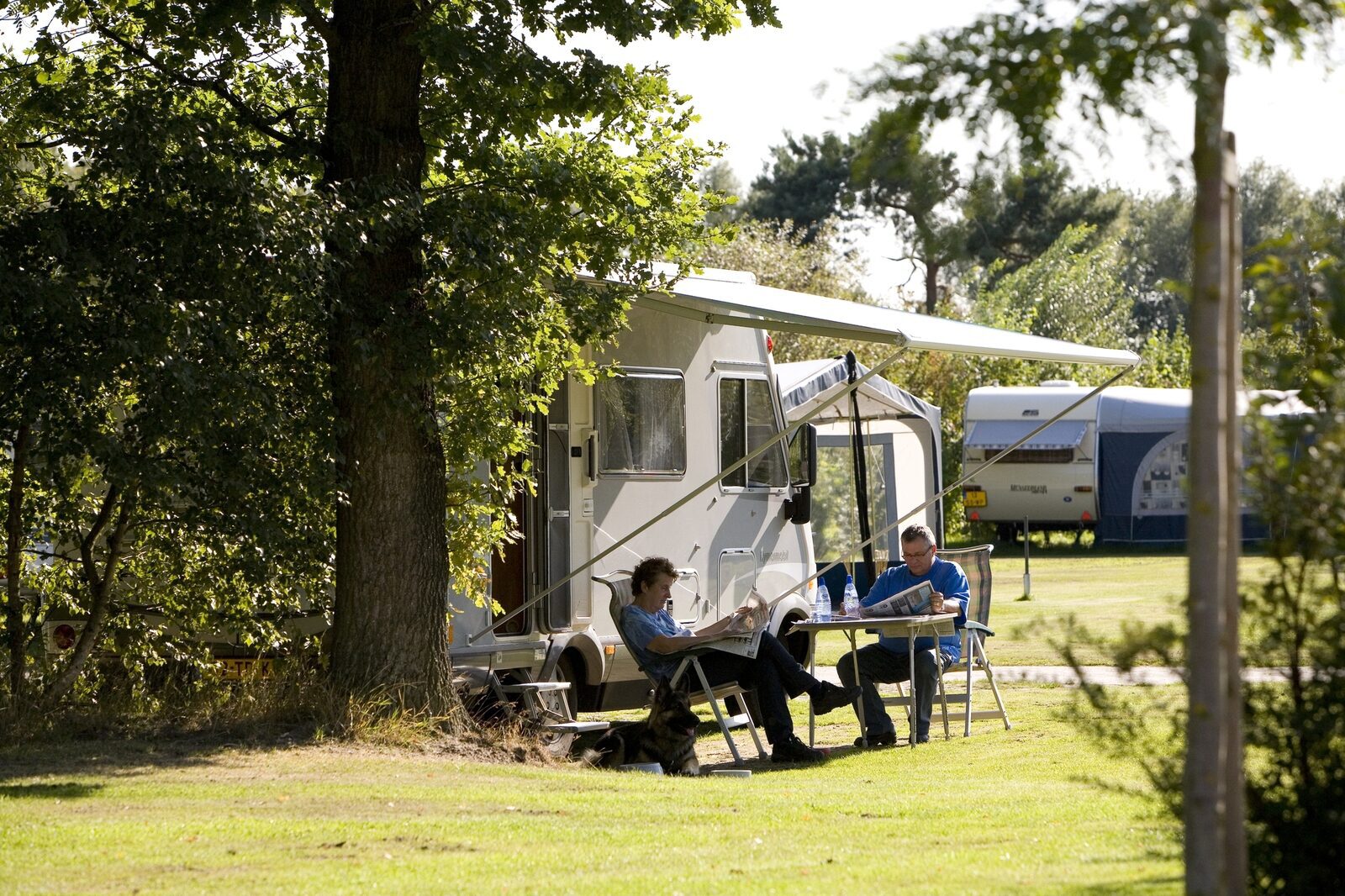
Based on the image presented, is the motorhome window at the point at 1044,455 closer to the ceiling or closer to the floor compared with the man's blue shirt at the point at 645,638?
closer to the ceiling

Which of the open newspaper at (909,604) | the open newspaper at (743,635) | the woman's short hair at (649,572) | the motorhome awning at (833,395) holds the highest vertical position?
the motorhome awning at (833,395)

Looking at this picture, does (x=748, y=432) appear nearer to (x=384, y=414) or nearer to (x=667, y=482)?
(x=667, y=482)

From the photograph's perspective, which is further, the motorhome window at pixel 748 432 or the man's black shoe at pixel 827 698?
the motorhome window at pixel 748 432

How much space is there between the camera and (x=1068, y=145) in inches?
125

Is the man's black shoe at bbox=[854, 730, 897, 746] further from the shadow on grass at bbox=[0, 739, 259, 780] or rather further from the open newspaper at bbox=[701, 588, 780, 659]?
the shadow on grass at bbox=[0, 739, 259, 780]

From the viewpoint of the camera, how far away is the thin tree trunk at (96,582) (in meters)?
7.26

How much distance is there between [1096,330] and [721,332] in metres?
31.7

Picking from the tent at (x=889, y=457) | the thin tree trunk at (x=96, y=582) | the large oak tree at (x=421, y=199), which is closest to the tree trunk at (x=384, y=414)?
the large oak tree at (x=421, y=199)

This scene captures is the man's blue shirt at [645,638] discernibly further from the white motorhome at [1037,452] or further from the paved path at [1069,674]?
the white motorhome at [1037,452]

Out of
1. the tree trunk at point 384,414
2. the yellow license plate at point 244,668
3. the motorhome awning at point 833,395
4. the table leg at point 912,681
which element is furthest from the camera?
the motorhome awning at point 833,395

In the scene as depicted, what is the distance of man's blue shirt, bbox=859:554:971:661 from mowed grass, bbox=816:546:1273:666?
42 cm

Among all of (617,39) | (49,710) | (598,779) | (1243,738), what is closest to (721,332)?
(617,39)

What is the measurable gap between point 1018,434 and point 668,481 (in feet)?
55.0

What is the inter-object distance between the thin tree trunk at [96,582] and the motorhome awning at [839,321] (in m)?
2.81
